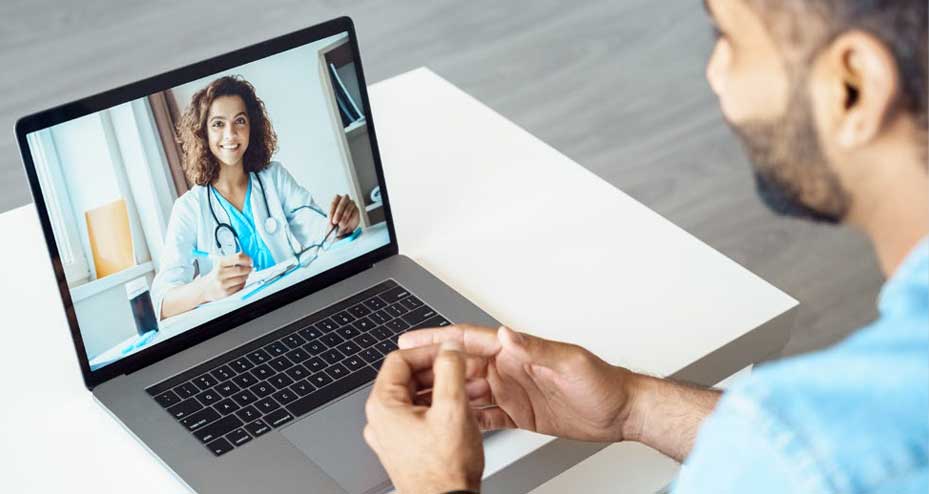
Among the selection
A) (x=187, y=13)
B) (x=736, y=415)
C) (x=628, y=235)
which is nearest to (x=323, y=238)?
(x=628, y=235)

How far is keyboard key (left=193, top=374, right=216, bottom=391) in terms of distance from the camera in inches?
44.9

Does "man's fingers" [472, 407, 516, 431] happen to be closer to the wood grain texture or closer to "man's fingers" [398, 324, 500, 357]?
"man's fingers" [398, 324, 500, 357]

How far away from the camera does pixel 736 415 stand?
0.64 meters

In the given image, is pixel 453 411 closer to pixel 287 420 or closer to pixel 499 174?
pixel 287 420

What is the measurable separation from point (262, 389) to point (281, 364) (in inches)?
1.5

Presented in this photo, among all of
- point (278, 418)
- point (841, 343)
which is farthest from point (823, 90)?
point (278, 418)

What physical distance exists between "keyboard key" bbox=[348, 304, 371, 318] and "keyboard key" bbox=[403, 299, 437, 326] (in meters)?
0.04

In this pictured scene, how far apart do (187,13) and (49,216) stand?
2.15 meters

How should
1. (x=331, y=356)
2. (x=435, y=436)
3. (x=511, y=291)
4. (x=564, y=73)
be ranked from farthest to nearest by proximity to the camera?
(x=564, y=73) < (x=511, y=291) < (x=331, y=356) < (x=435, y=436)

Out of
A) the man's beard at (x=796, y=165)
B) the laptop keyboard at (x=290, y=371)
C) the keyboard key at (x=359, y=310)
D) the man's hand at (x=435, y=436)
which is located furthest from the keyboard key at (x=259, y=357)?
the man's beard at (x=796, y=165)

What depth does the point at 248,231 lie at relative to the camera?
1197 millimetres

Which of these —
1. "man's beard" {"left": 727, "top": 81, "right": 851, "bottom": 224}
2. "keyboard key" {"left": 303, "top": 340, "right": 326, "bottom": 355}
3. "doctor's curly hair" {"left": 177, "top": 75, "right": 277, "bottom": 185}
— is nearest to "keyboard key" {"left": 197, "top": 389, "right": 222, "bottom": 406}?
"keyboard key" {"left": 303, "top": 340, "right": 326, "bottom": 355}

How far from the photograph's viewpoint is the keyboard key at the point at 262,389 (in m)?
1.13

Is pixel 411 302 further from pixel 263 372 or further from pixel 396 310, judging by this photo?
pixel 263 372
